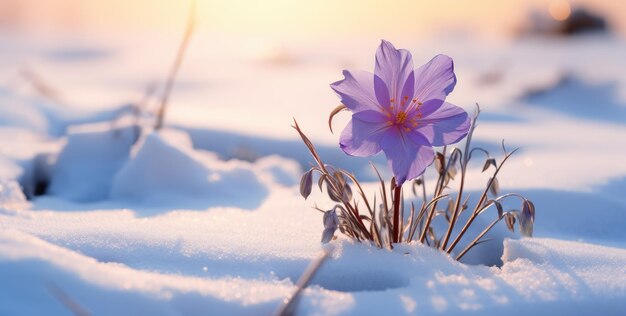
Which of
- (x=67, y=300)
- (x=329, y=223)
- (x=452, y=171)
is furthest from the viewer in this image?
(x=452, y=171)

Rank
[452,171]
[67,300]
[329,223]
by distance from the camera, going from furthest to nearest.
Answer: [452,171] → [329,223] → [67,300]

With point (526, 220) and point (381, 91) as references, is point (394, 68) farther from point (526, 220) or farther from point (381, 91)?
point (526, 220)

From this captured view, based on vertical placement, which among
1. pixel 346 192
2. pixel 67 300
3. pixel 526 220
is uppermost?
pixel 346 192

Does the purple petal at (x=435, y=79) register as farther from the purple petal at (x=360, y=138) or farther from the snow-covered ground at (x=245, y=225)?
the snow-covered ground at (x=245, y=225)

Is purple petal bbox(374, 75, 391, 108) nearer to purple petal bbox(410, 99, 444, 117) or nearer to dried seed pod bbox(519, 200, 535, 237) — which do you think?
purple petal bbox(410, 99, 444, 117)

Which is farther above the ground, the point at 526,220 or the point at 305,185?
the point at 305,185

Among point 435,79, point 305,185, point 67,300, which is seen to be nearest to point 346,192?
point 305,185

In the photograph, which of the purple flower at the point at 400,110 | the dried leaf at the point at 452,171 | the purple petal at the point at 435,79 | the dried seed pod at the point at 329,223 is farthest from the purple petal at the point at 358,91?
the dried leaf at the point at 452,171

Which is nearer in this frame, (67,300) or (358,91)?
(67,300)
